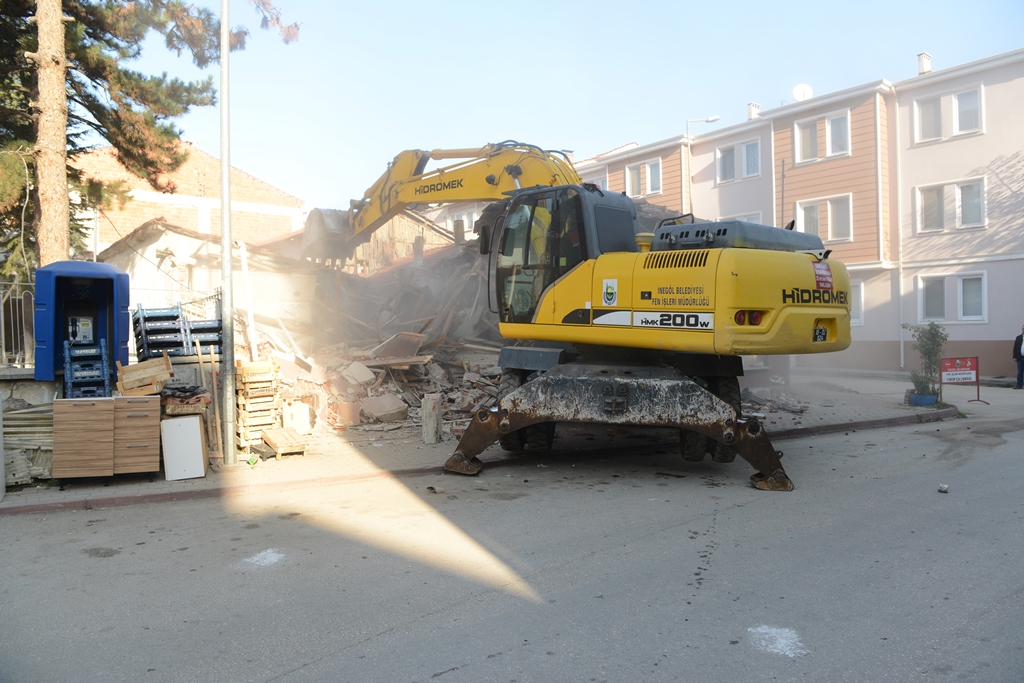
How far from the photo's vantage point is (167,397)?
857 centimetres

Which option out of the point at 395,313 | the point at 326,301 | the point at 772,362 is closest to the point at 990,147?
the point at 772,362

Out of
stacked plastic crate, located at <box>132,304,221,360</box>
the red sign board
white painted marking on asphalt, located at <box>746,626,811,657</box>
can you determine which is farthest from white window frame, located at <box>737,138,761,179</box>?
white painted marking on asphalt, located at <box>746,626,811,657</box>

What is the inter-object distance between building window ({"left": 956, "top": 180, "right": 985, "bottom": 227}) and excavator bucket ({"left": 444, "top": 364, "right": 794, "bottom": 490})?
20.6 m

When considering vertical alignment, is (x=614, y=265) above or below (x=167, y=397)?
above

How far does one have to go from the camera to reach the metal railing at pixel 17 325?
9.61 m

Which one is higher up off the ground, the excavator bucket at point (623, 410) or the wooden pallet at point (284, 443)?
the excavator bucket at point (623, 410)

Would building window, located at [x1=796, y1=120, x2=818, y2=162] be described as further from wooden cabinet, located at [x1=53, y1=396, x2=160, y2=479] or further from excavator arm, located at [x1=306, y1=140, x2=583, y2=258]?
wooden cabinet, located at [x1=53, y1=396, x2=160, y2=479]

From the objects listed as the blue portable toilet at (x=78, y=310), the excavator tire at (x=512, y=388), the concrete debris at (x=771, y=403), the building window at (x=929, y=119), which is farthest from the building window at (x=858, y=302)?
the blue portable toilet at (x=78, y=310)

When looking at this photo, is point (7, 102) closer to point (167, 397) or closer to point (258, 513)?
point (167, 397)

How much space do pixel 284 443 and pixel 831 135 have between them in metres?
24.1

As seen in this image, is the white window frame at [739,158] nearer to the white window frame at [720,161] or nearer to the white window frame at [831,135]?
the white window frame at [720,161]

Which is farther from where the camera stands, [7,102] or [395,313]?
[395,313]

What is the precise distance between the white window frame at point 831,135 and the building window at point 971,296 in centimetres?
582

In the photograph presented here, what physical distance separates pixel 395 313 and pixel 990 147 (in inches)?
758
